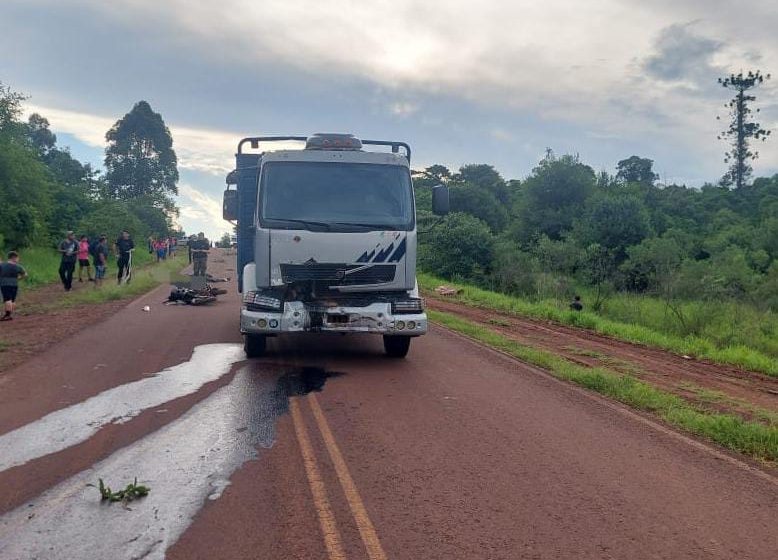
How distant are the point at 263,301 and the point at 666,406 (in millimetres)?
5369

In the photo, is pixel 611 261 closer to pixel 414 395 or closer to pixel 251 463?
pixel 414 395

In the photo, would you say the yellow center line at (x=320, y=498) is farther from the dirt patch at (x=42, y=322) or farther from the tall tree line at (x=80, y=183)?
the tall tree line at (x=80, y=183)

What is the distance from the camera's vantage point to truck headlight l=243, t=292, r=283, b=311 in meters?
9.06

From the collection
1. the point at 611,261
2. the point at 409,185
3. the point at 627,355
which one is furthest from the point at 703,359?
the point at 611,261

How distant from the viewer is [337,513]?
4.35 meters

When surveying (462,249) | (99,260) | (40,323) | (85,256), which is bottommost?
(40,323)

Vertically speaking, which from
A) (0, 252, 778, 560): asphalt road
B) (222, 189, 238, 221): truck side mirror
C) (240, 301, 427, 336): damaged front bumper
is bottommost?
(0, 252, 778, 560): asphalt road

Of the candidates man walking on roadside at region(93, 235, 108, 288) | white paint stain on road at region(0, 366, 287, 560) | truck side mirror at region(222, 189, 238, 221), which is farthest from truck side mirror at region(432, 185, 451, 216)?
man walking on roadside at region(93, 235, 108, 288)

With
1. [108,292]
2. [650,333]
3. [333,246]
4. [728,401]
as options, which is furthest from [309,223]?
[108,292]

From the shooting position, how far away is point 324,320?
908 cm

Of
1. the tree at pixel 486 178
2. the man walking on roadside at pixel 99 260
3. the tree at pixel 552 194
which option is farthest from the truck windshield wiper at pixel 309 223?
the tree at pixel 486 178

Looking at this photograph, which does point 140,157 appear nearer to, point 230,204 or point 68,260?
point 68,260

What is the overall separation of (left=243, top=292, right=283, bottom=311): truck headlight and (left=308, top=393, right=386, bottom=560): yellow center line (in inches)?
104

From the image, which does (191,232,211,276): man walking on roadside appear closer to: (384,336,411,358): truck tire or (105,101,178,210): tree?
(384,336,411,358): truck tire
